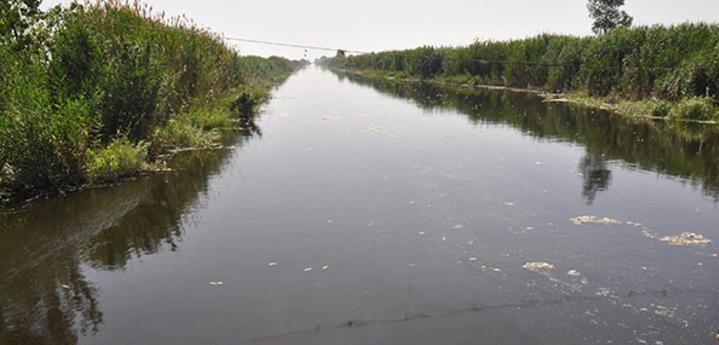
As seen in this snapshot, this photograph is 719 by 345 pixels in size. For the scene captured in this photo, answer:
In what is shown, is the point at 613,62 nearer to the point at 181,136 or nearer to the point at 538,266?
the point at 181,136

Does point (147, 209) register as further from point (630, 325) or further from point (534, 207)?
point (630, 325)

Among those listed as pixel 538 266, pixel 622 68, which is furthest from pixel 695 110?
pixel 538 266

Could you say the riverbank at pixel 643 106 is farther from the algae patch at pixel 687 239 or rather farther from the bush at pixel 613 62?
the algae patch at pixel 687 239

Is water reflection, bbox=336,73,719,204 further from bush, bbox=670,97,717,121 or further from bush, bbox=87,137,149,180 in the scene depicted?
bush, bbox=87,137,149,180

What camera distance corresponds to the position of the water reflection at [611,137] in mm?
13789

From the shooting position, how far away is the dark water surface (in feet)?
19.8

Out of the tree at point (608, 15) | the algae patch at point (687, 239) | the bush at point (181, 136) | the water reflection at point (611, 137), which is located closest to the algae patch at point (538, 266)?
the algae patch at point (687, 239)

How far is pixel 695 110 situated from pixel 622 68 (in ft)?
28.5

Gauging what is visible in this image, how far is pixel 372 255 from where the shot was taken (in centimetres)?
812

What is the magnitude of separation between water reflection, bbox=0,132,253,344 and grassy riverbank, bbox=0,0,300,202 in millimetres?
748

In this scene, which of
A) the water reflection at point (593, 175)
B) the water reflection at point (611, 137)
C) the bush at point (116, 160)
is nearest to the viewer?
the water reflection at point (593, 175)

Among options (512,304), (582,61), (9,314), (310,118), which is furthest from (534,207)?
(582,61)

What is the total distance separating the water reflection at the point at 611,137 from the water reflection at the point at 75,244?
870cm

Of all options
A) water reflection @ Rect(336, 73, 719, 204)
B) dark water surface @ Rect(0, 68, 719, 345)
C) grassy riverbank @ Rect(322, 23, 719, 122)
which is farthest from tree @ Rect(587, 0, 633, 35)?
dark water surface @ Rect(0, 68, 719, 345)
